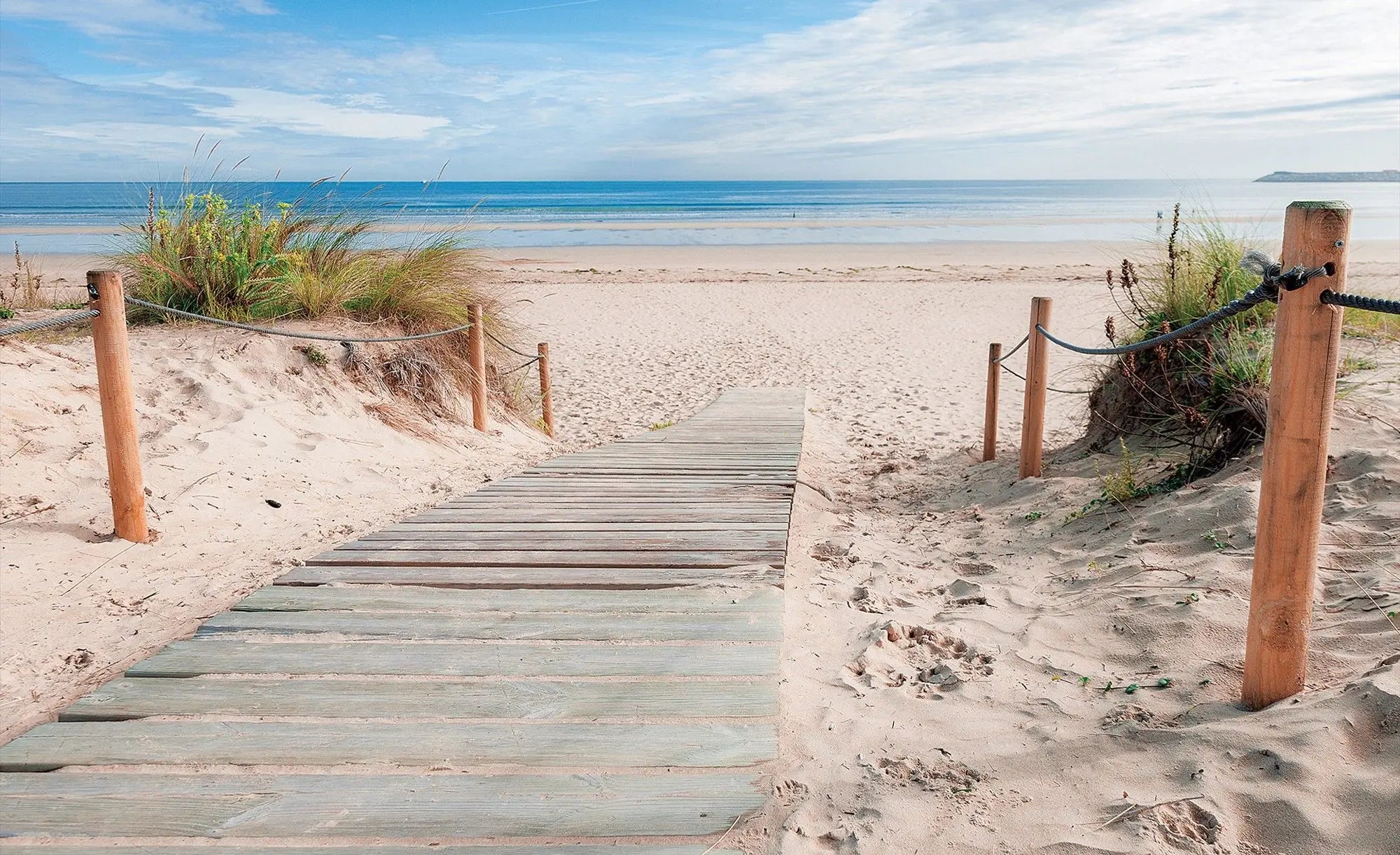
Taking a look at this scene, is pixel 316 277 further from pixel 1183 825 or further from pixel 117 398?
pixel 1183 825

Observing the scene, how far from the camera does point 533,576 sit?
358 cm

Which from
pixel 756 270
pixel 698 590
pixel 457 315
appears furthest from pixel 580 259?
pixel 698 590

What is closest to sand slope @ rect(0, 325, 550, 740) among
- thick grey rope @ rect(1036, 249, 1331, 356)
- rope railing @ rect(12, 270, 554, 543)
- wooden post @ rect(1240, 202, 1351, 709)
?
rope railing @ rect(12, 270, 554, 543)

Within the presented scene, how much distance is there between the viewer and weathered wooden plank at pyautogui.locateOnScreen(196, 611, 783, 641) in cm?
302

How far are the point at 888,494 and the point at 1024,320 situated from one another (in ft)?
32.7

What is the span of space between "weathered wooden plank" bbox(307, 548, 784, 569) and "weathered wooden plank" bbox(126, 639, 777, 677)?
0.76m

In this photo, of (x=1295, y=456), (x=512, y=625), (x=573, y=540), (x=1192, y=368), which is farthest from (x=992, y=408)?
(x=512, y=625)

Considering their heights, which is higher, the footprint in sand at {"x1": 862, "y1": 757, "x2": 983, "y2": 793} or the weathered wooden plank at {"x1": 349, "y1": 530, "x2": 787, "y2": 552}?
the weathered wooden plank at {"x1": 349, "y1": 530, "x2": 787, "y2": 552}

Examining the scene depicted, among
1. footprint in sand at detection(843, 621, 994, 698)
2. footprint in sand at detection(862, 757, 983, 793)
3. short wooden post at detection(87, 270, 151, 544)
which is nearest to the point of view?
footprint in sand at detection(862, 757, 983, 793)

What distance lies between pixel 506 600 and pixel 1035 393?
3310 mm

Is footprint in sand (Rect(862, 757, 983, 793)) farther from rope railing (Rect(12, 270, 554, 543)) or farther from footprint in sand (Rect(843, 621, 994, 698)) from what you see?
rope railing (Rect(12, 270, 554, 543))

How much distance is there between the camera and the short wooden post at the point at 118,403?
12.5 feet

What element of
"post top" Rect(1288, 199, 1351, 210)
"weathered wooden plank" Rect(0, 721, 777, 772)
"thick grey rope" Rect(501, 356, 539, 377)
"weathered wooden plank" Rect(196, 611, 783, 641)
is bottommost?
"weathered wooden plank" Rect(0, 721, 777, 772)

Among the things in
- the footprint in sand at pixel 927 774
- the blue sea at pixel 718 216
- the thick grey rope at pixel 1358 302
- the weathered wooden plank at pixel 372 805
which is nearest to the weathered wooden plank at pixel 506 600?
the footprint in sand at pixel 927 774
